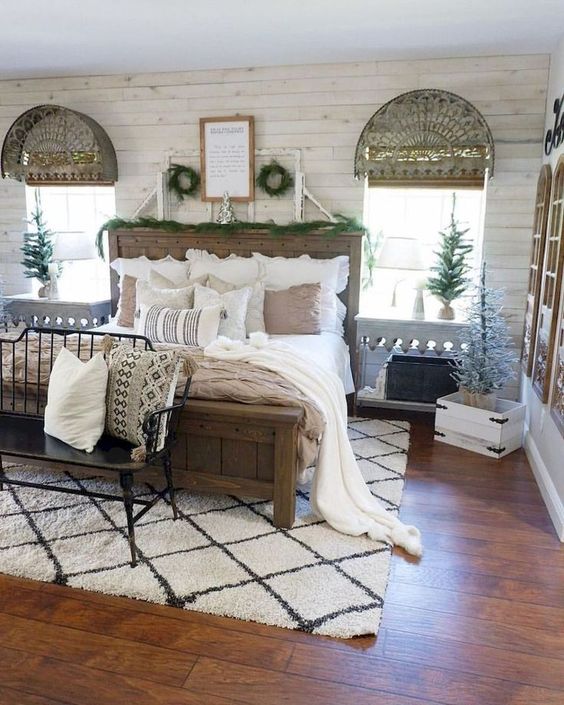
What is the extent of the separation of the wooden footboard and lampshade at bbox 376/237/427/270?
1919mm

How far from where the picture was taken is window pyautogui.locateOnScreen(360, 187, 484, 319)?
4.64 m

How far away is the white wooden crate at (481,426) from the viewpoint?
3816 millimetres

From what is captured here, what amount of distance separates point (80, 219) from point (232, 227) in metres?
1.55

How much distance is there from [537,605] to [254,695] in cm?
117

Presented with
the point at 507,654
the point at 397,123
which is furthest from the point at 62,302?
the point at 507,654

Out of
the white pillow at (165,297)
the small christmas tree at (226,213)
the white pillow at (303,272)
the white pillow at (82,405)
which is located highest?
the small christmas tree at (226,213)

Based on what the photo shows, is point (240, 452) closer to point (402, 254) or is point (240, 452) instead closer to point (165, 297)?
point (165, 297)

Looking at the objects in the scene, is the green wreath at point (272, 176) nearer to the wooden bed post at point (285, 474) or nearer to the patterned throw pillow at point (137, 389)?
the patterned throw pillow at point (137, 389)

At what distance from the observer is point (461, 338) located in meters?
4.27

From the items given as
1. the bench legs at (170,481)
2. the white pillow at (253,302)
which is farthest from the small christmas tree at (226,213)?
the bench legs at (170,481)

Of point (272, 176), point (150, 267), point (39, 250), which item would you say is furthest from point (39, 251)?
point (272, 176)

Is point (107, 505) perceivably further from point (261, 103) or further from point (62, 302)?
point (261, 103)

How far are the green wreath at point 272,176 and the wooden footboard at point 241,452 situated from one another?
8.14 ft

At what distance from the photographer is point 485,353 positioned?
3902mm
